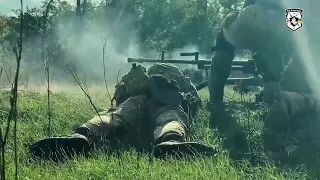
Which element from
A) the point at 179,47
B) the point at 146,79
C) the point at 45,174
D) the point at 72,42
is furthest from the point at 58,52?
the point at 45,174

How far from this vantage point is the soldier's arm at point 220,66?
282 inches

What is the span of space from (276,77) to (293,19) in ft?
2.31

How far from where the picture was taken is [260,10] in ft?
19.6

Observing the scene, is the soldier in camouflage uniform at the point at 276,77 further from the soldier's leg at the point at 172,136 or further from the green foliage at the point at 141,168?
the soldier's leg at the point at 172,136

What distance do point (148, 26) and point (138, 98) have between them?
81.4 ft

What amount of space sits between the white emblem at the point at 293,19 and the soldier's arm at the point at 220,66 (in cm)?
111

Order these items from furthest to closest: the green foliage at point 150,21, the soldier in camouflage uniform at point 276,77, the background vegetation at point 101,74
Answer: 1. the green foliage at point 150,21
2. the soldier in camouflage uniform at point 276,77
3. the background vegetation at point 101,74

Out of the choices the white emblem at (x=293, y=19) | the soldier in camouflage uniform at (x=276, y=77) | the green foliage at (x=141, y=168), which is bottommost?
the green foliage at (x=141, y=168)

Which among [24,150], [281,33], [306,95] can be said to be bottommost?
[24,150]

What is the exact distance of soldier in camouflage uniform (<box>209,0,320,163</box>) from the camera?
4.79 meters

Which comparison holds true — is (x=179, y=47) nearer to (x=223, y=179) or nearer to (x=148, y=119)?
(x=148, y=119)

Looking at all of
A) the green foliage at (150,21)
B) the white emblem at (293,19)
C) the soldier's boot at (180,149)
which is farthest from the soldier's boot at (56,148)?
the green foliage at (150,21)

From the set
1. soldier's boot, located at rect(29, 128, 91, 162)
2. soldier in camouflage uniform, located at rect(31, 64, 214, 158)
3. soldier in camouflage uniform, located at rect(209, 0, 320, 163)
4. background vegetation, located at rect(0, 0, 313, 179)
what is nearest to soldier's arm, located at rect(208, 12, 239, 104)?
soldier in camouflage uniform, located at rect(209, 0, 320, 163)

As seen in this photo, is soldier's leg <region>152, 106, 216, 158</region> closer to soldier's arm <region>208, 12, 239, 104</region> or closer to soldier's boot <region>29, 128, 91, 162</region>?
soldier's boot <region>29, 128, 91, 162</region>
